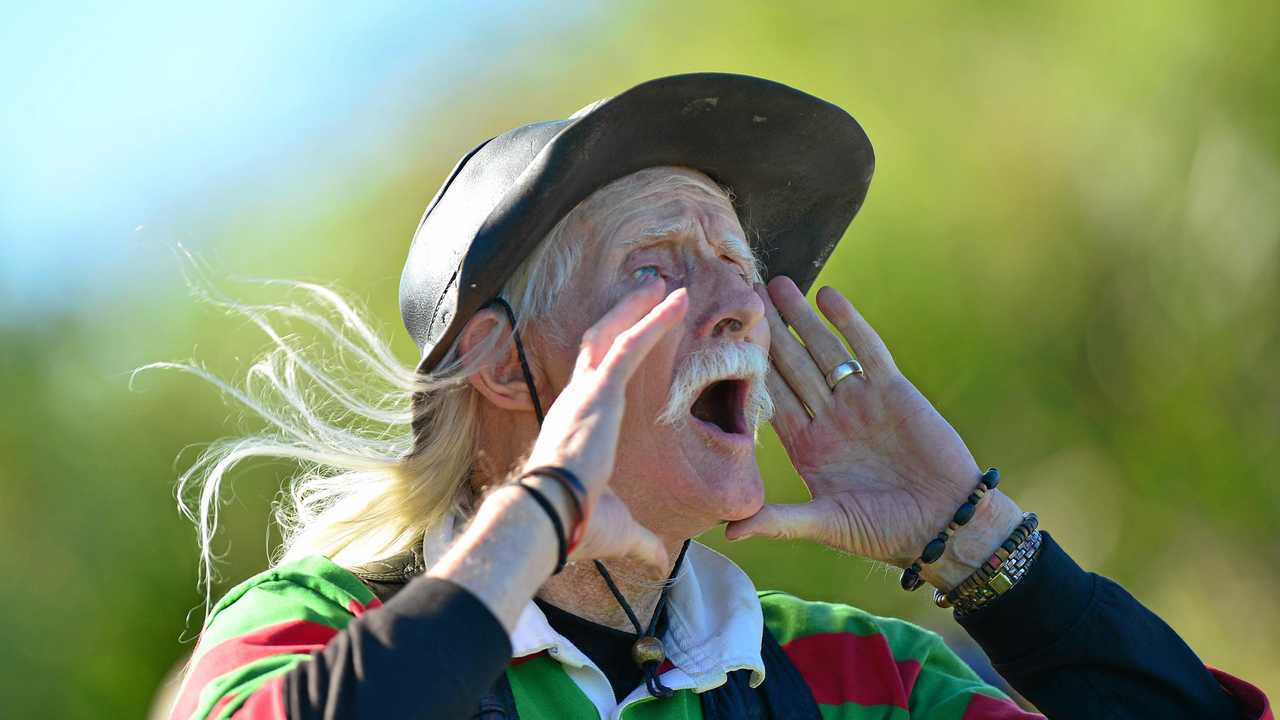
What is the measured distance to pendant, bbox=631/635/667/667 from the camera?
7.81 feet

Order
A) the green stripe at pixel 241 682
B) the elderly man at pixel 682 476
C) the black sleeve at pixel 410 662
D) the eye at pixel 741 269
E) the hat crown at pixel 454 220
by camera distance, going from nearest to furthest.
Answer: the black sleeve at pixel 410 662, the green stripe at pixel 241 682, the elderly man at pixel 682 476, the hat crown at pixel 454 220, the eye at pixel 741 269

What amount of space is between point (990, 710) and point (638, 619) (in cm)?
74

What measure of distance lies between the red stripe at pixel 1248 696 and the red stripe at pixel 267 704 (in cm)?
170

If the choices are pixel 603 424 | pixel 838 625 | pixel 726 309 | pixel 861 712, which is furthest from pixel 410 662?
pixel 838 625

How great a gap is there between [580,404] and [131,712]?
3884 mm

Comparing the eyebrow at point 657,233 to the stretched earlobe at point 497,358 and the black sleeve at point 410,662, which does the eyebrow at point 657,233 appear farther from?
the black sleeve at point 410,662

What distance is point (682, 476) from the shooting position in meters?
2.38

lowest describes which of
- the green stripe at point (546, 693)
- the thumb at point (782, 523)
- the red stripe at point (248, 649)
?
the red stripe at point (248, 649)

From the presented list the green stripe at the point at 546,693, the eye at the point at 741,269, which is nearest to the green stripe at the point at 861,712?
the green stripe at the point at 546,693

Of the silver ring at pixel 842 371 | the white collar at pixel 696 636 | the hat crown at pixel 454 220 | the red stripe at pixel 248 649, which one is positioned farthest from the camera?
the silver ring at pixel 842 371

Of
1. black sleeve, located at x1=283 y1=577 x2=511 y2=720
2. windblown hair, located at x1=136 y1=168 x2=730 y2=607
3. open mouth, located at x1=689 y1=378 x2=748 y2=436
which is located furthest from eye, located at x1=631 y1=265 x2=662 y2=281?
black sleeve, located at x1=283 y1=577 x2=511 y2=720

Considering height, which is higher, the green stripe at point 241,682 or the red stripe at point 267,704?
the red stripe at point 267,704

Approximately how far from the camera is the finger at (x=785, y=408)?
286cm

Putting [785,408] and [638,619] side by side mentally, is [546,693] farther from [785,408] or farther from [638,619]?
[785,408]
